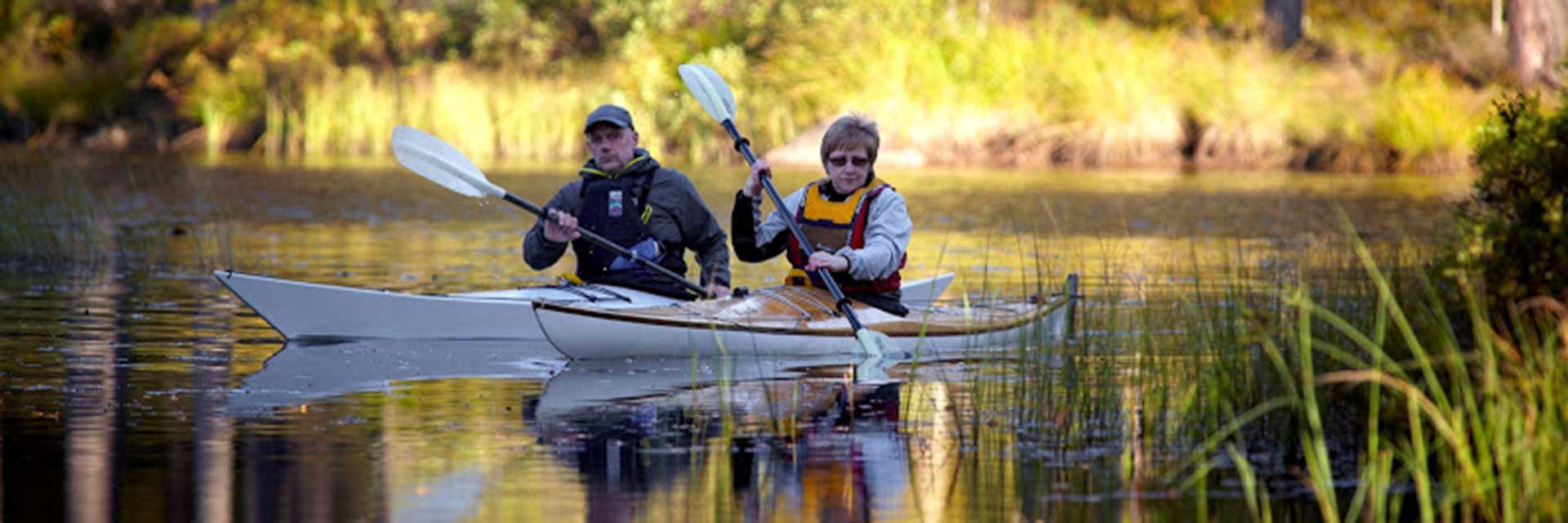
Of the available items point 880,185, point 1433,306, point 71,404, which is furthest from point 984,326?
point 71,404

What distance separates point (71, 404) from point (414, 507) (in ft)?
8.54

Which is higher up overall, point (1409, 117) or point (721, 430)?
point (1409, 117)

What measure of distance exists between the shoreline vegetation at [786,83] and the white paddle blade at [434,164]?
19.7 meters

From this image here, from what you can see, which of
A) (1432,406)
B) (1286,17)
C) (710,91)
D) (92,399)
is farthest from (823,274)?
(1286,17)

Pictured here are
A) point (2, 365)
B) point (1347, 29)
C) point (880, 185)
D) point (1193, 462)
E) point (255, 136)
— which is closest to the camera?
point (1193, 462)

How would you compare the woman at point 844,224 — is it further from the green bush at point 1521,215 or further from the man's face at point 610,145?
the green bush at point 1521,215

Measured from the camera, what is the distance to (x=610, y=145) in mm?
10586

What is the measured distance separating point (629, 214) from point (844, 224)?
1093mm

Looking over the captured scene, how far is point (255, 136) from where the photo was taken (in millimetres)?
37250

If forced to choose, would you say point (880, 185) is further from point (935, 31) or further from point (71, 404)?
point (935, 31)

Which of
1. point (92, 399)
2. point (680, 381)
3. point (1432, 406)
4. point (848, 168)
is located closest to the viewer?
point (1432, 406)

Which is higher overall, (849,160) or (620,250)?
(849,160)

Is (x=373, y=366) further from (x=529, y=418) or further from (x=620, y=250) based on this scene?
(x=529, y=418)

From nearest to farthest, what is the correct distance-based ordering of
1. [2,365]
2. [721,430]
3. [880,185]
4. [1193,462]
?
[1193,462] → [721,430] → [2,365] → [880,185]
